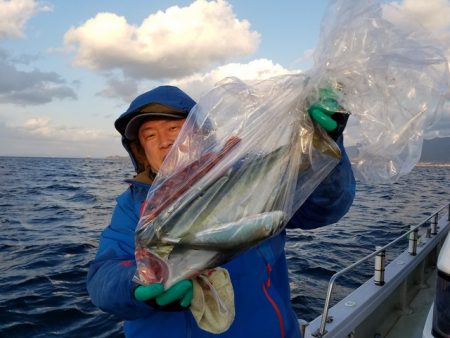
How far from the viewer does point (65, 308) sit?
6.48 metres

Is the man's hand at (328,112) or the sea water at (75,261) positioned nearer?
the man's hand at (328,112)

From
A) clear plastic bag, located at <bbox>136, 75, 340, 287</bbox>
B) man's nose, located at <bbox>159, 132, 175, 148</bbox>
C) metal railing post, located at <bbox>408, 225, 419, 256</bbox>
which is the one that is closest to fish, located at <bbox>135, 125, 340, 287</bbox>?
clear plastic bag, located at <bbox>136, 75, 340, 287</bbox>

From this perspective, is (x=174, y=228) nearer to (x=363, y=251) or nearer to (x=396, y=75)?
(x=396, y=75)

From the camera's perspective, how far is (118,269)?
62.3 inches

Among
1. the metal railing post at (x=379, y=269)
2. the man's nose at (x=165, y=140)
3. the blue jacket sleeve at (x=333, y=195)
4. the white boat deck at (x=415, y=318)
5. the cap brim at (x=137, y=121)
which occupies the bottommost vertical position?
the white boat deck at (x=415, y=318)

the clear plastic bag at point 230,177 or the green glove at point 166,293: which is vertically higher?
the clear plastic bag at point 230,177

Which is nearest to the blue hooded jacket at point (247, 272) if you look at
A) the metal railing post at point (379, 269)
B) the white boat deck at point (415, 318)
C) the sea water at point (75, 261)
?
the metal railing post at point (379, 269)

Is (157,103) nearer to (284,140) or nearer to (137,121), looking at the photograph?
(137,121)

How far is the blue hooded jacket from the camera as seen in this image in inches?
72.0

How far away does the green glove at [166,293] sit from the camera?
137cm

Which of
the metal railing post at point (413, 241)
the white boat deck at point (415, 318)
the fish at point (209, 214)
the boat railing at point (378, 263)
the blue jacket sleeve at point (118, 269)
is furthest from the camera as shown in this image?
the metal railing post at point (413, 241)

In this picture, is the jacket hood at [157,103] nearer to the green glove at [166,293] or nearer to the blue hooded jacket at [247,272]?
the blue hooded jacket at [247,272]

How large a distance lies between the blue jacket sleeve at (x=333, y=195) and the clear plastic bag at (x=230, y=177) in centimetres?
10

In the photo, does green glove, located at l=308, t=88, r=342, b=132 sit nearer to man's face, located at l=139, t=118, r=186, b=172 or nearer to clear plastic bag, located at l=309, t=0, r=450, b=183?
clear plastic bag, located at l=309, t=0, r=450, b=183
